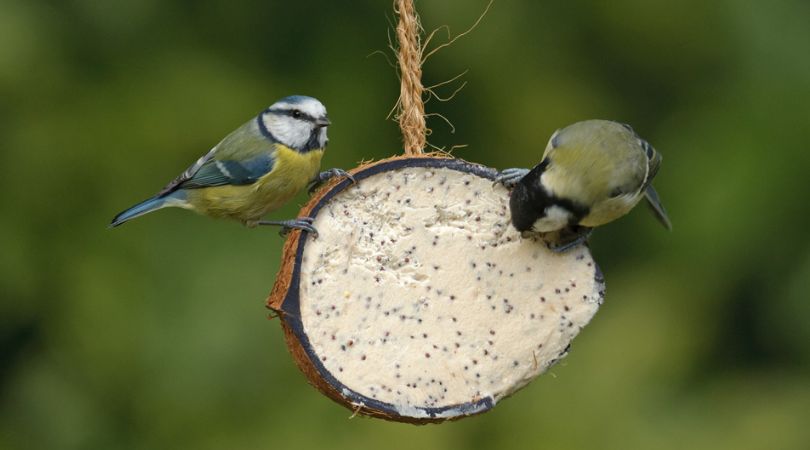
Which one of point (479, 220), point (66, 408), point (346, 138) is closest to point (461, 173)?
point (479, 220)

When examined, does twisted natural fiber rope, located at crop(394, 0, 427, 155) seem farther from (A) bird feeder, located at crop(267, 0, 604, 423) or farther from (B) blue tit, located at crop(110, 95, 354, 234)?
(B) blue tit, located at crop(110, 95, 354, 234)

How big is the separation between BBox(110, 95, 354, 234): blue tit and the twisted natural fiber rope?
6.2 inches

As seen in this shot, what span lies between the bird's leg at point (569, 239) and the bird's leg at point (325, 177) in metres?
0.40

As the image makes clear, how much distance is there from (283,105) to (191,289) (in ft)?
3.14

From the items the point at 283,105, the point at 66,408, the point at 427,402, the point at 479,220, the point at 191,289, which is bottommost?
the point at 66,408

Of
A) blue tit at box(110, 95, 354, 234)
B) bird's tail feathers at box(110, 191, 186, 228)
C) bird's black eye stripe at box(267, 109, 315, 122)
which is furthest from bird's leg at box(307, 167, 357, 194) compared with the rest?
bird's tail feathers at box(110, 191, 186, 228)

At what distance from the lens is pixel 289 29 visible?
3.28m

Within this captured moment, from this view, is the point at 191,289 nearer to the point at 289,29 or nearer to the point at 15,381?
the point at 15,381

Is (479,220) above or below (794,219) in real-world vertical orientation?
above

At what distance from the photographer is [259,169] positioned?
2.25 metres

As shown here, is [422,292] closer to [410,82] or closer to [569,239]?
[569,239]

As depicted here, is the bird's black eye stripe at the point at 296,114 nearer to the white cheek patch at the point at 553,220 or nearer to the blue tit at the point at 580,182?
the blue tit at the point at 580,182

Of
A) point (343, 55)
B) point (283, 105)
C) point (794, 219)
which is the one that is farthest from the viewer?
point (343, 55)

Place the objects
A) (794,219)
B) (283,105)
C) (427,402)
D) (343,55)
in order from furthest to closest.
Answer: (343,55)
(794,219)
(283,105)
(427,402)
